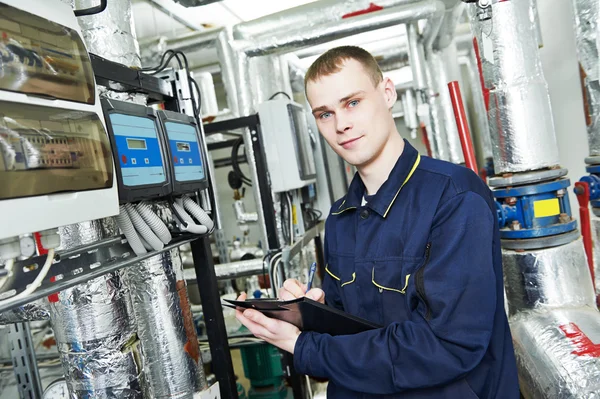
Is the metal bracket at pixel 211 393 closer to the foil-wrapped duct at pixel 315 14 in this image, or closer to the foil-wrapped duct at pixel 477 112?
the foil-wrapped duct at pixel 315 14

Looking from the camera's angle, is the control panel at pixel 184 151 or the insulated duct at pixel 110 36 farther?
the insulated duct at pixel 110 36

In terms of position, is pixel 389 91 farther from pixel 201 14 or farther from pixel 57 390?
pixel 201 14

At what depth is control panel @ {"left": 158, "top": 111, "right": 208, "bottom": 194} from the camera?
1.16 metres

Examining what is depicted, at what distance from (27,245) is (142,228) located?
34cm

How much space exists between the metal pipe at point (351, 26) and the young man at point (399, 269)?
1.75m

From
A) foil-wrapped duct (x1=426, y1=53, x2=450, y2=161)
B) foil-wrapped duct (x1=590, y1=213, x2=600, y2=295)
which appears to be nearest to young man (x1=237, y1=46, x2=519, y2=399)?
foil-wrapped duct (x1=590, y1=213, x2=600, y2=295)

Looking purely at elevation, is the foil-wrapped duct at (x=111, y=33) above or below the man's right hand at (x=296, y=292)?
above

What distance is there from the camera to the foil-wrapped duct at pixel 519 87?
152 centimetres

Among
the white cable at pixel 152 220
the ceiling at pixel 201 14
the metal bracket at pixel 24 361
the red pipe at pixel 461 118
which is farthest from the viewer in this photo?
the ceiling at pixel 201 14

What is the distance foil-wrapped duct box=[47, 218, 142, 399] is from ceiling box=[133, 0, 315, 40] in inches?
92.0

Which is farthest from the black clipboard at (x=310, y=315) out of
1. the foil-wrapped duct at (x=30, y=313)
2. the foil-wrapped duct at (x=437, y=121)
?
the foil-wrapped duct at (x=437, y=121)

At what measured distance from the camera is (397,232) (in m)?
1.00

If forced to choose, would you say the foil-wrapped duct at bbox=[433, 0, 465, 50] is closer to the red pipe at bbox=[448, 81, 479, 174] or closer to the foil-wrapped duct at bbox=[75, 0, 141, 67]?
the red pipe at bbox=[448, 81, 479, 174]

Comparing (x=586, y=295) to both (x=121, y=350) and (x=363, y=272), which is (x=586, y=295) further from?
(x=121, y=350)
